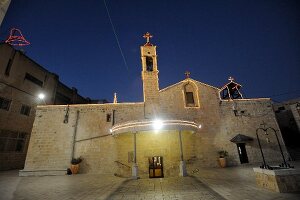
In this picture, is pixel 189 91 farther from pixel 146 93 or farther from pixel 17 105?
pixel 17 105

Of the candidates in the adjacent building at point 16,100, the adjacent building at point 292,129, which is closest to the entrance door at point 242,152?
the adjacent building at point 292,129

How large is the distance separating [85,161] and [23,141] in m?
10.1

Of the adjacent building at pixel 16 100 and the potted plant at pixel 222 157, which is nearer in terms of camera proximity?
the potted plant at pixel 222 157

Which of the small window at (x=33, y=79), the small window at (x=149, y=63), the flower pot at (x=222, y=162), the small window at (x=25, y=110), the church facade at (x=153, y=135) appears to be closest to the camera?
the church facade at (x=153, y=135)

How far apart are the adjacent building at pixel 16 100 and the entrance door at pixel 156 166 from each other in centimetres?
1548

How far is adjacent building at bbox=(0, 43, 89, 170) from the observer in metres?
18.0

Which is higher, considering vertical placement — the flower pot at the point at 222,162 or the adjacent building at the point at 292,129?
the adjacent building at the point at 292,129

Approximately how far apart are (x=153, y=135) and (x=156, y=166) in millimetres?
2931

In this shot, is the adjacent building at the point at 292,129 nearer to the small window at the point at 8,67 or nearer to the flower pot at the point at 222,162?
the flower pot at the point at 222,162

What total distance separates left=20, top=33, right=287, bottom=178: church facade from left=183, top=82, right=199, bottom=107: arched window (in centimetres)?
11

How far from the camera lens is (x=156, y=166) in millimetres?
15977

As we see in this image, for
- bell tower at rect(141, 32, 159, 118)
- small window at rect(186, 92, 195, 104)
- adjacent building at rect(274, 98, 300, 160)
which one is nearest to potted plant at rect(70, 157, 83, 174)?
bell tower at rect(141, 32, 159, 118)

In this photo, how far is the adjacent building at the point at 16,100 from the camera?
18.0m

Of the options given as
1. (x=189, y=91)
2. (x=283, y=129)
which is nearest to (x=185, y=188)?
(x=189, y=91)
